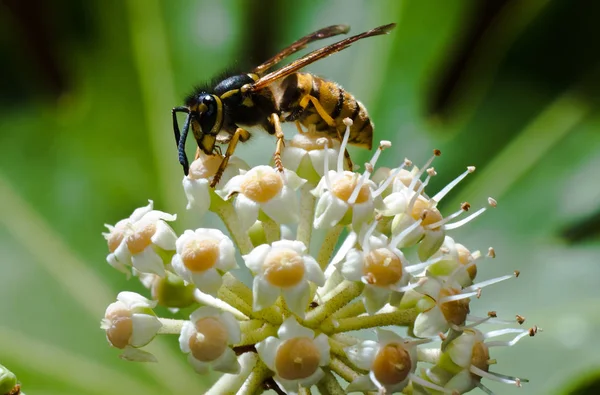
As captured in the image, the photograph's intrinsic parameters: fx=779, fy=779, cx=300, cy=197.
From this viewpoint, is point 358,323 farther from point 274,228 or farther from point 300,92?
point 300,92

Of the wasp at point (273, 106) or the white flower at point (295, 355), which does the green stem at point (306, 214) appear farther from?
the white flower at point (295, 355)

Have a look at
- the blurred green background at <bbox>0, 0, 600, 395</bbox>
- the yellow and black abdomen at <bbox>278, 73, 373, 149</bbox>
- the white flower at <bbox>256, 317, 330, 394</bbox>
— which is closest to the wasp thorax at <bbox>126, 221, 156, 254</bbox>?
the white flower at <bbox>256, 317, 330, 394</bbox>

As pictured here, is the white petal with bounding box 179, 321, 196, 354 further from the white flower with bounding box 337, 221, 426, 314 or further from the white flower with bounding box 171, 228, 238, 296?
the white flower with bounding box 337, 221, 426, 314

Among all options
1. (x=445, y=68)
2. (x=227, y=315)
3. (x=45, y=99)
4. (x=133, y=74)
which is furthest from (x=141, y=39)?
(x=227, y=315)

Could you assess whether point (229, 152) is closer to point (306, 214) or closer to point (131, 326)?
point (306, 214)

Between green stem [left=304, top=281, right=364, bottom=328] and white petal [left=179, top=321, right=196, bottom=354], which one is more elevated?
green stem [left=304, top=281, right=364, bottom=328]

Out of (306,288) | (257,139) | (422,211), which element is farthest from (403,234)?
(257,139)
